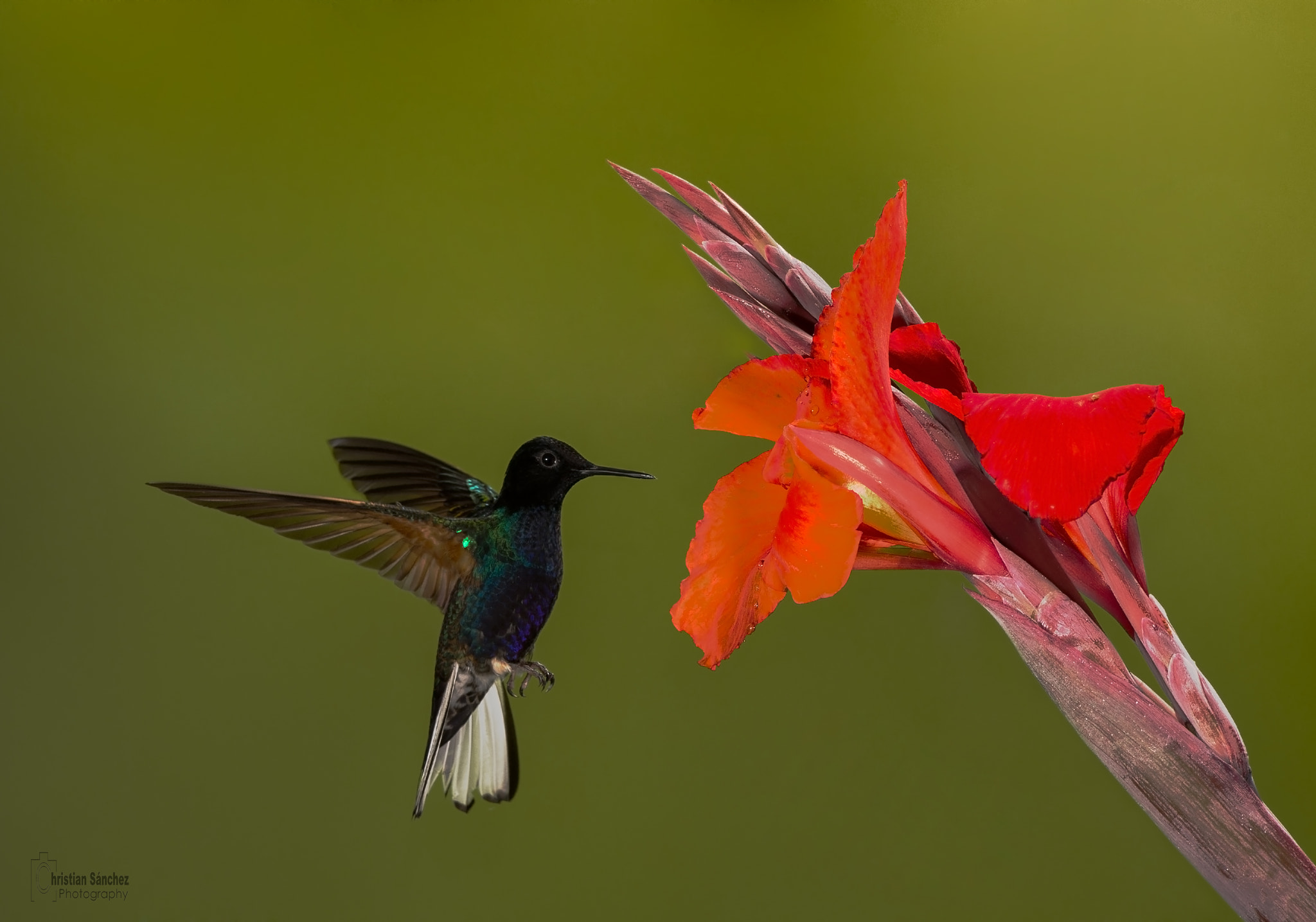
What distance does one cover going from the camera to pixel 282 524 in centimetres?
64

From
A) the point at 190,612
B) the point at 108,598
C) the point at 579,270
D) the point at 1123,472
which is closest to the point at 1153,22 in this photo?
the point at 579,270

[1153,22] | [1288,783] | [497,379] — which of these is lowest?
[1288,783]

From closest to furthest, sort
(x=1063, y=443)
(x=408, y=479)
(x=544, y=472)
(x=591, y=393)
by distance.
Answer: (x=1063, y=443) < (x=544, y=472) < (x=408, y=479) < (x=591, y=393)

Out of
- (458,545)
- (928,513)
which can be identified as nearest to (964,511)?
(928,513)

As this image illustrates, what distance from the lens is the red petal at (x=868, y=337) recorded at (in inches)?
8.8

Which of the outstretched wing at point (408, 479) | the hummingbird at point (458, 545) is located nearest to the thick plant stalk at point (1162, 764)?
the hummingbird at point (458, 545)

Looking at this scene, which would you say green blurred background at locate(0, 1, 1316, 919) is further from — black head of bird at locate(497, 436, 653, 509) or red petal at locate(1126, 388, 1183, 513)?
red petal at locate(1126, 388, 1183, 513)

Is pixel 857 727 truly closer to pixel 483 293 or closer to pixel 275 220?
pixel 483 293

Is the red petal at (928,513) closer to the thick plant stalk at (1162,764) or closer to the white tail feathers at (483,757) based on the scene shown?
the thick plant stalk at (1162,764)

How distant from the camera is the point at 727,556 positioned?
0.88ft

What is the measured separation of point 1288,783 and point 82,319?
192cm

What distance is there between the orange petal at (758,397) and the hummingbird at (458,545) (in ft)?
1.12

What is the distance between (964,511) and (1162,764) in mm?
85

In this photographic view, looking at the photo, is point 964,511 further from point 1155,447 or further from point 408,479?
point 408,479
